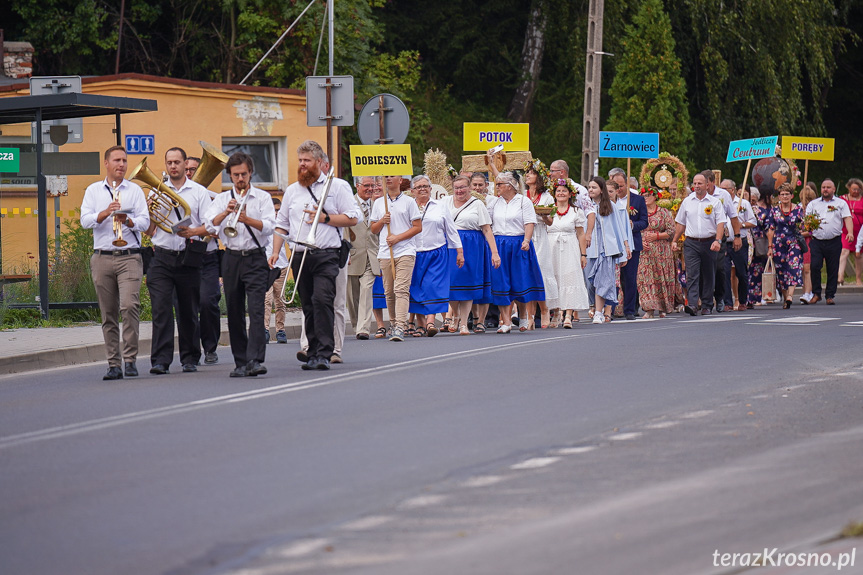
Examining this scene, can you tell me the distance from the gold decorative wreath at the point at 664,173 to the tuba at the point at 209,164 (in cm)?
992

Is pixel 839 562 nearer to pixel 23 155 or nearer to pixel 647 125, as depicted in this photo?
pixel 23 155

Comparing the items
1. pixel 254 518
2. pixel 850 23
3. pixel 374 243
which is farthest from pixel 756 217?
pixel 850 23

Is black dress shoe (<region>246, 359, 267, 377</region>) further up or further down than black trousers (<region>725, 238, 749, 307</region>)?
further down

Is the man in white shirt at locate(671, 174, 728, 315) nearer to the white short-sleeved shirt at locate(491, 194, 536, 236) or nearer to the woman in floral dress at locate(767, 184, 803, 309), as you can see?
the woman in floral dress at locate(767, 184, 803, 309)

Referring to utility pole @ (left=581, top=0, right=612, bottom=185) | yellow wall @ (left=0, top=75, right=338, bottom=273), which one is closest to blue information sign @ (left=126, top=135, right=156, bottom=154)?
yellow wall @ (left=0, top=75, right=338, bottom=273)

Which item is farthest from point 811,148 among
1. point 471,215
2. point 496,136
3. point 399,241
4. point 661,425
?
point 661,425

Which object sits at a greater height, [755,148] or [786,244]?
[755,148]

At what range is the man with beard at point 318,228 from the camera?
11984 millimetres

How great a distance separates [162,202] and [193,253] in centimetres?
56

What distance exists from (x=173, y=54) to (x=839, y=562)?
32.5 metres

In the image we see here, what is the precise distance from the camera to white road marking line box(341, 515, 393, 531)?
20.9 feet

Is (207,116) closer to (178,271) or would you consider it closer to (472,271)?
(472,271)

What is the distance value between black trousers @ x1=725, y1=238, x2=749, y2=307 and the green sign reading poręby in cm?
1065

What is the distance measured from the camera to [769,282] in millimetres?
22266
